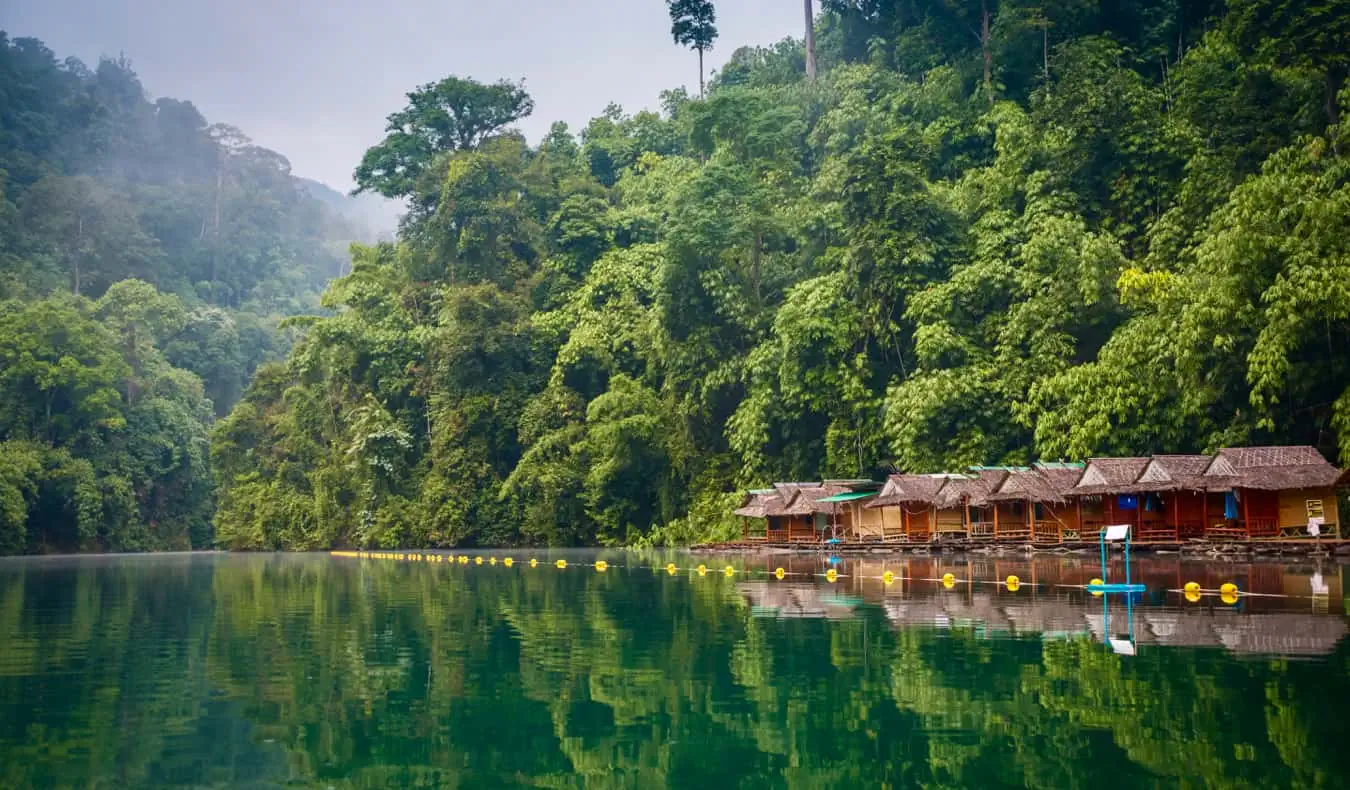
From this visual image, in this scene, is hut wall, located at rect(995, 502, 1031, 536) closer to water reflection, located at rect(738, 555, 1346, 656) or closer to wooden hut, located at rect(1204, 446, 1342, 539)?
water reflection, located at rect(738, 555, 1346, 656)

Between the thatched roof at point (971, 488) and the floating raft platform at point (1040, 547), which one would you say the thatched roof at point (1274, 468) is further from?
the thatched roof at point (971, 488)

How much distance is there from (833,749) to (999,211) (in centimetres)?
3579

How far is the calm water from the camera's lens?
877cm

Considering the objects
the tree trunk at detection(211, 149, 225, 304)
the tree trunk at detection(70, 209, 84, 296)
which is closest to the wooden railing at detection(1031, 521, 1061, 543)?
the tree trunk at detection(70, 209, 84, 296)

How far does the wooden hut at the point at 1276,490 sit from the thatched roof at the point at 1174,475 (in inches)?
12.1

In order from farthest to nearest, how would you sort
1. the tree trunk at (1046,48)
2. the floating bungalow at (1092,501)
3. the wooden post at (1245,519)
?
the tree trunk at (1046,48)
the wooden post at (1245,519)
the floating bungalow at (1092,501)

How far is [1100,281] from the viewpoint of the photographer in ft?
122

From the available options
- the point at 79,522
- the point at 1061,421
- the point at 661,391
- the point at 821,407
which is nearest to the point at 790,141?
the point at 661,391

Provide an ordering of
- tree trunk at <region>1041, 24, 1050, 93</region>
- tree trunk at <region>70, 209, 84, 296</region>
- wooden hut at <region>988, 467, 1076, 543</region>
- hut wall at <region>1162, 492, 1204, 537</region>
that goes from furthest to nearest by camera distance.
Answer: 1. tree trunk at <region>70, 209, 84, 296</region>
2. tree trunk at <region>1041, 24, 1050, 93</region>
3. wooden hut at <region>988, 467, 1076, 543</region>
4. hut wall at <region>1162, 492, 1204, 537</region>

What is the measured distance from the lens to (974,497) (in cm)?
3538

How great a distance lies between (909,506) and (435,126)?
4307cm

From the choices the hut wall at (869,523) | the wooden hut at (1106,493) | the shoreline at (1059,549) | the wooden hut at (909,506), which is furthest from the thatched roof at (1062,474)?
the hut wall at (869,523)

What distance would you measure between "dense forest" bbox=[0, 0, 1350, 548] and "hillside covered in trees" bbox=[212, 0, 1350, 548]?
0.46 ft

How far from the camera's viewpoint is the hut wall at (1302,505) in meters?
29.9
